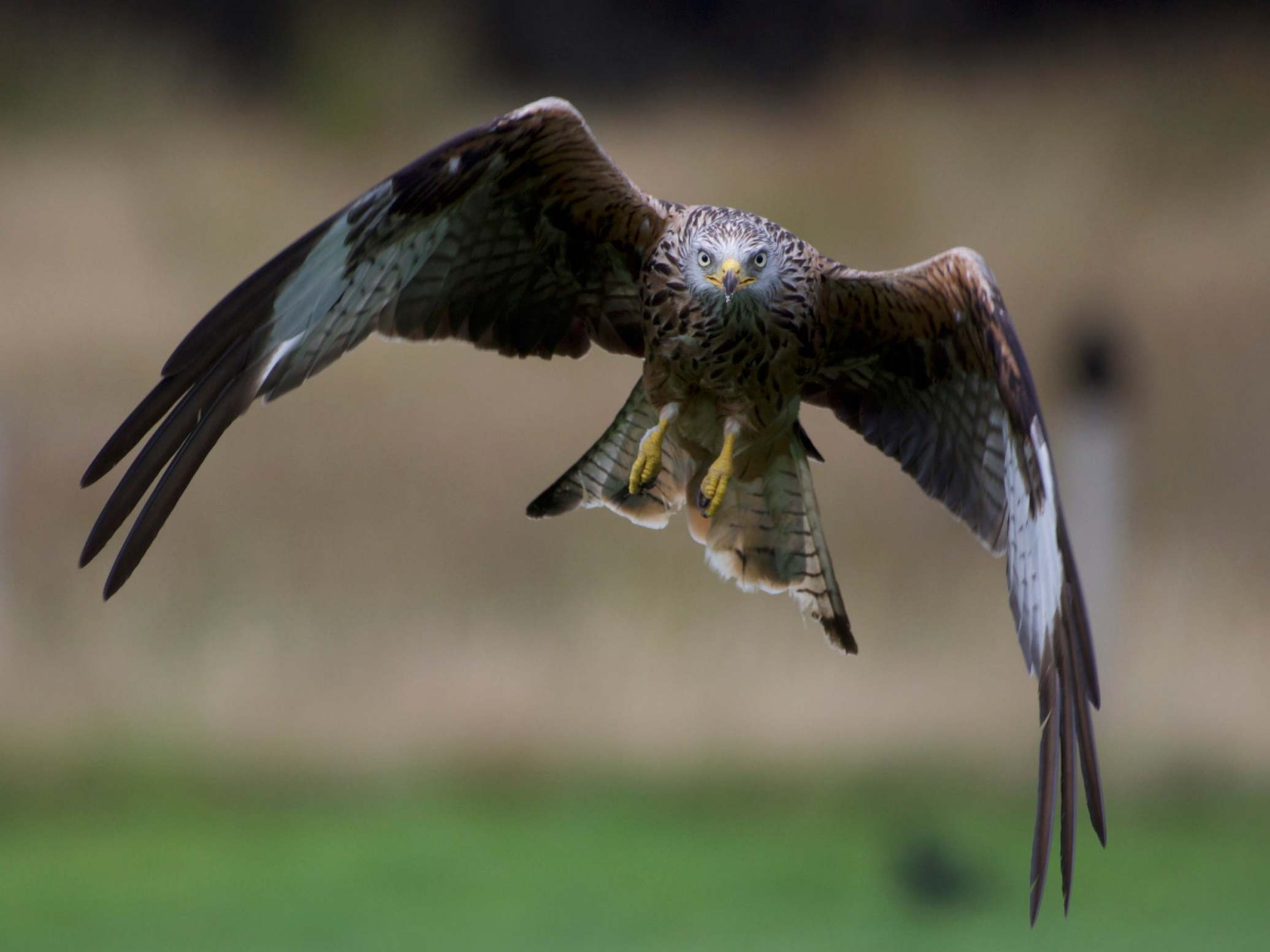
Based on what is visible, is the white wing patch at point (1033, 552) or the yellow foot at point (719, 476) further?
the yellow foot at point (719, 476)

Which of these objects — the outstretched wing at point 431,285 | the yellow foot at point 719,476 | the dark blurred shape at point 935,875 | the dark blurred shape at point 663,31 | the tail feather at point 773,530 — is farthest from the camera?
the dark blurred shape at point 935,875

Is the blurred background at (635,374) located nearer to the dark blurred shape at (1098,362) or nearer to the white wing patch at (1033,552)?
the dark blurred shape at (1098,362)

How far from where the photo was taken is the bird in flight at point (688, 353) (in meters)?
2.30

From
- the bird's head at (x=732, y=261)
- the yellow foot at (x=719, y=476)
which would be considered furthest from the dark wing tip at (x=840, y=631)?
the bird's head at (x=732, y=261)

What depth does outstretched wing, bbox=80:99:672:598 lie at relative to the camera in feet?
7.34

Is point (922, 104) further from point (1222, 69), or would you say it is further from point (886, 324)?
point (886, 324)

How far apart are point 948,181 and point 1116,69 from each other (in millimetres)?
707

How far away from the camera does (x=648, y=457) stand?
2.62 metres

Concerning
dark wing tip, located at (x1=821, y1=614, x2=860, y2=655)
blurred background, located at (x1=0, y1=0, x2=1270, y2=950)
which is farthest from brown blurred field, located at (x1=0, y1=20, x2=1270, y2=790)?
dark wing tip, located at (x1=821, y1=614, x2=860, y2=655)

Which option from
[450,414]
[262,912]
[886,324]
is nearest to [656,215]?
[886,324]

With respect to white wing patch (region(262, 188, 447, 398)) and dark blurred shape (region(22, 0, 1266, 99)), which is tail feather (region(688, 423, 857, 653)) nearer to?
white wing patch (region(262, 188, 447, 398))

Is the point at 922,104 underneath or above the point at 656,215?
above

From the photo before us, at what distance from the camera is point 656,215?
256 centimetres

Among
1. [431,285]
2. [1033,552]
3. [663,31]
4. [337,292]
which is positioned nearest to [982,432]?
[1033,552]
